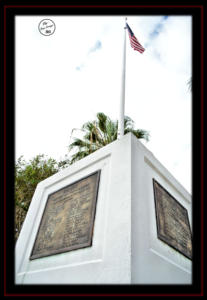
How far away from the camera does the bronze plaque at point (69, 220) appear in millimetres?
3352

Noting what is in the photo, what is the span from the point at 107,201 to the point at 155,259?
0.96 meters

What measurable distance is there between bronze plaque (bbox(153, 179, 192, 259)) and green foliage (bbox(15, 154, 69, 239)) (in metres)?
7.97

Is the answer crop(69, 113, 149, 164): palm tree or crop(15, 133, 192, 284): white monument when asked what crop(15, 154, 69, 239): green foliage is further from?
crop(15, 133, 192, 284): white monument

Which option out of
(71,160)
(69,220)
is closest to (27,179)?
(71,160)

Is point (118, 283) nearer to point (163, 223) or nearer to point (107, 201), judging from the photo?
point (107, 201)

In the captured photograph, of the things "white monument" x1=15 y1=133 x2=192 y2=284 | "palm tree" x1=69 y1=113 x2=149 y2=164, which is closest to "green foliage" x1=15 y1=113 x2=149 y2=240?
"palm tree" x1=69 y1=113 x2=149 y2=164

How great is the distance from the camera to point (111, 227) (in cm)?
302

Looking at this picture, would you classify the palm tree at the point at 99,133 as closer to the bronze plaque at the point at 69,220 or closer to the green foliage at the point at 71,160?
the green foliage at the point at 71,160

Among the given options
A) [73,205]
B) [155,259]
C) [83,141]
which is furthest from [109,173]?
[83,141]

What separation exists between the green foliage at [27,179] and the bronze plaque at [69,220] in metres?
6.84

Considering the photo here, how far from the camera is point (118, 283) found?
7.98 feet

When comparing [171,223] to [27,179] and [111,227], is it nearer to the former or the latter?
[111,227]
